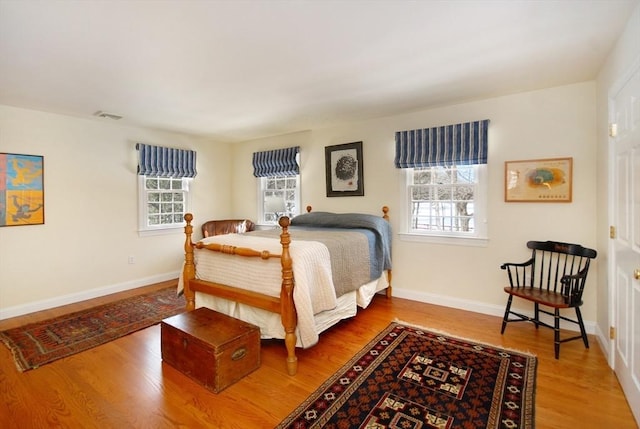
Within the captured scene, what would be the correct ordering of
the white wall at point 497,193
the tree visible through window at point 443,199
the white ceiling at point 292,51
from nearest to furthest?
the white ceiling at point 292,51 → the white wall at point 497,193 → the tree visible through window at point 443,199

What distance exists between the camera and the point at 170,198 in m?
4.91

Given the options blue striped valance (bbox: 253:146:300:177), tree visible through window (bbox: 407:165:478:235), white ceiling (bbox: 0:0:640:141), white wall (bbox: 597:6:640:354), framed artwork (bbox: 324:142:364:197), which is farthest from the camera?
blue striped valance (bbox: 253:146:300:177)

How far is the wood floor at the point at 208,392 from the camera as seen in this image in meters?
1.81

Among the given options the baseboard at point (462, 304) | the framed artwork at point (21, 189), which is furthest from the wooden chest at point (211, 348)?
the framed artwork at point (21, 189)

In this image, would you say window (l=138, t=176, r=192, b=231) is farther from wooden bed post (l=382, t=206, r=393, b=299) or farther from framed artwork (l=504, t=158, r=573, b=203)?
framed artwork (l=504, t=158, r=573, b=203)

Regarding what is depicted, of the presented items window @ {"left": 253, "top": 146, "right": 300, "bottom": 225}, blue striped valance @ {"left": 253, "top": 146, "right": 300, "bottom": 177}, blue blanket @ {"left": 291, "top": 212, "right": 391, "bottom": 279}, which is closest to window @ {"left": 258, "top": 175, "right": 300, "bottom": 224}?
window @ {"left": 253, "top": 146, "right": 300, "bottom": 225}

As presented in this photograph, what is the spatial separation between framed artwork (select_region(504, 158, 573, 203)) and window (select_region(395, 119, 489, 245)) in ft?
0.83

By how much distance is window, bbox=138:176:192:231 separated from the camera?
455 cm

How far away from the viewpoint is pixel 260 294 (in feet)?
8.17

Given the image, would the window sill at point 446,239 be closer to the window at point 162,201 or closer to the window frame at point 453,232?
the window frame at point 453,232

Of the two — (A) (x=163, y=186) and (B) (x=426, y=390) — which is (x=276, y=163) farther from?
(B) (x=426, y=390)

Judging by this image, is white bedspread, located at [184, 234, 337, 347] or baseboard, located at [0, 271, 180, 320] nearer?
white bedspread, located at [184, 234, 337, 347]

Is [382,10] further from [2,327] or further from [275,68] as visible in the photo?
[2,327]

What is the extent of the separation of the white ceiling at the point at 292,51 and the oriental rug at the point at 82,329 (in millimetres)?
2266
